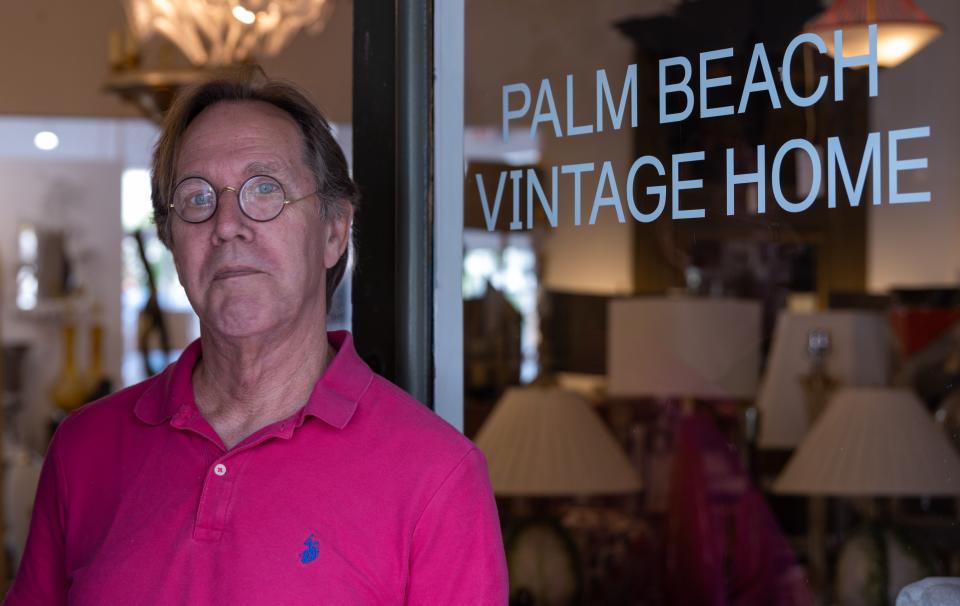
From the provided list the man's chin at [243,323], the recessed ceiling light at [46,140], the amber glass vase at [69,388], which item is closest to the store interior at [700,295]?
the man's chin at [243,323]

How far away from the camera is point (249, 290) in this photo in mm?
1312

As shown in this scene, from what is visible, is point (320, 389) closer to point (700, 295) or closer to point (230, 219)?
point (230, 219)

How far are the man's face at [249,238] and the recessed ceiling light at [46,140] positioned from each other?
5034mm

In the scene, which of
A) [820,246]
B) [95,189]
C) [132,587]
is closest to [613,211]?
[132,587]

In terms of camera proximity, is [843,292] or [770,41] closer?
[770,41]

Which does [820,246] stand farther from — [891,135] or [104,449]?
[104,449]

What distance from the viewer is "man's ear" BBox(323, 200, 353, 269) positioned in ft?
4.66

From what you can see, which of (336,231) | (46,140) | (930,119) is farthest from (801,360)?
(46,140)

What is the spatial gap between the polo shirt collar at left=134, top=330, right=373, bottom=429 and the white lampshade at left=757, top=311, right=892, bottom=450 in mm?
1628

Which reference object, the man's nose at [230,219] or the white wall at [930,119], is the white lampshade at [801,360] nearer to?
the white wall at [930,119]

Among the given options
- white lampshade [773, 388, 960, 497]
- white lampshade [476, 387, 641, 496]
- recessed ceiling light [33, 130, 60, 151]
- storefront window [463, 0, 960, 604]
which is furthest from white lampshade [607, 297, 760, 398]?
recessed ceiling light [33, 130, 60, 151]

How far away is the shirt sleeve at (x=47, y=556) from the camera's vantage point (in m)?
1.42

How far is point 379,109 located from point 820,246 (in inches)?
43.8

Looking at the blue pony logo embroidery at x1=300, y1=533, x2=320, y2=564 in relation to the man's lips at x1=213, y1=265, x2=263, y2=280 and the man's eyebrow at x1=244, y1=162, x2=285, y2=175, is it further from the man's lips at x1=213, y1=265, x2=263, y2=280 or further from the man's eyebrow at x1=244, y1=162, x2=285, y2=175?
the man's eyebrow at x1=244, y1=162, x2=285, y2=175
